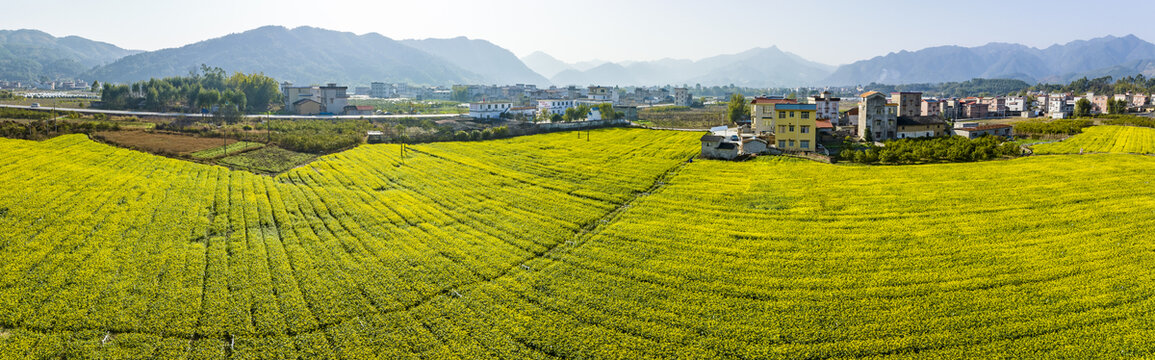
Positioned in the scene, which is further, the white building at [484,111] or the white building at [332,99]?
the white building at [332,99]

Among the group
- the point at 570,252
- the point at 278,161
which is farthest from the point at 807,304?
the point at 278,161

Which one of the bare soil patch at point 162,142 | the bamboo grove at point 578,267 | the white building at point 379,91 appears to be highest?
the white building at point 379,91

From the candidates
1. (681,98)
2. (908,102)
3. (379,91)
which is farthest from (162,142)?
(379,91)

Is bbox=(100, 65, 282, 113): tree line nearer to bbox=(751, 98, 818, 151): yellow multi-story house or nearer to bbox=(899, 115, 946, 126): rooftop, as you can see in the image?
bbox=(751, 98, 818, 151): yellow multi-story house

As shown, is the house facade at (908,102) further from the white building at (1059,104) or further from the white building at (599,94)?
the white building at (599,94)

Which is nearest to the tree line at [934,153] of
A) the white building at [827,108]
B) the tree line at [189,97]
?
the white building at [827,108]

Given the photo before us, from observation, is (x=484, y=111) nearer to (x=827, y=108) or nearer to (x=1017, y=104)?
(x=827, y=108)
